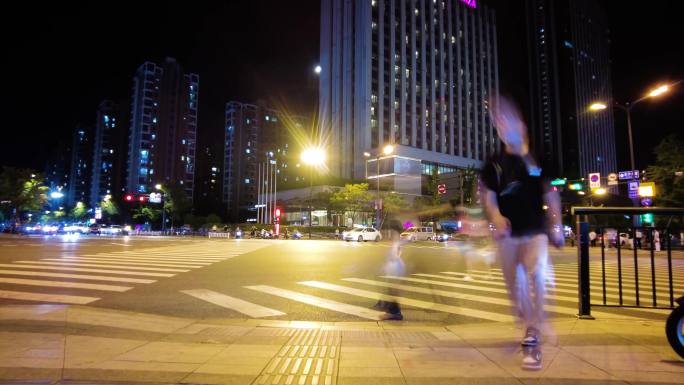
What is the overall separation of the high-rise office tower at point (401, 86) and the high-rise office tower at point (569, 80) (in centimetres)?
4369

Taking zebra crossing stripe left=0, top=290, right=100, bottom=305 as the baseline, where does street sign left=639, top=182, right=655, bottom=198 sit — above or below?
above

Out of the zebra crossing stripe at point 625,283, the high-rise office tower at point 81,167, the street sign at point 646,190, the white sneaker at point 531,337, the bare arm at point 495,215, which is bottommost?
the zebra crossing stripe at point 625,283

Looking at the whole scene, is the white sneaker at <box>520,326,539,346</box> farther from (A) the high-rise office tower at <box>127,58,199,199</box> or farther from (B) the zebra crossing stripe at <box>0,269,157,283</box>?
(A) the high-rise office tower at <box>127,58,199,199</box>

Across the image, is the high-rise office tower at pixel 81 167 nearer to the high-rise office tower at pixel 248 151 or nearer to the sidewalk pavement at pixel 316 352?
the high-rise office tower at pixel 248 151

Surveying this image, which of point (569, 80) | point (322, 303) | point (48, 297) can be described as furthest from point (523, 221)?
point (569, 80)

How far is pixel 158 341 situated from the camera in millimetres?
4492

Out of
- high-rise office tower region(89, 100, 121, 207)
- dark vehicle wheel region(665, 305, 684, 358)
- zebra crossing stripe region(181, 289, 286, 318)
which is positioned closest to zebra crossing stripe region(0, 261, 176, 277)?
zebra crossing stripe region(181, 289, 286, 318)

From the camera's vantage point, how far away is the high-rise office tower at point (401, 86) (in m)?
83.8

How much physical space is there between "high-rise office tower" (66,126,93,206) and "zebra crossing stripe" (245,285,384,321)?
159742 mm

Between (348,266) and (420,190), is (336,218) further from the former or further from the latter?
(348,266)

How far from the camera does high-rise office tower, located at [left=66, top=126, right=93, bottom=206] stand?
482ft

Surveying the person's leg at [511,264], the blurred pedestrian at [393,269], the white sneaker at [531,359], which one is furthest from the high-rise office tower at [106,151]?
the white sneaker at [531,359]

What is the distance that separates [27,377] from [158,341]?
133cm

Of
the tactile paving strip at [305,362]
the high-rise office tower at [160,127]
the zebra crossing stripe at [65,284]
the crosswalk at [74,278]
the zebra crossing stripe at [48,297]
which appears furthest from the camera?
the high-rise office tower at [160,127]
